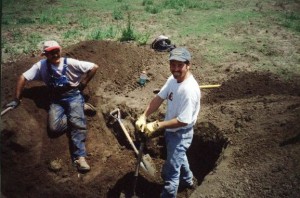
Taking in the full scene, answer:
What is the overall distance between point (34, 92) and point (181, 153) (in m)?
2.92

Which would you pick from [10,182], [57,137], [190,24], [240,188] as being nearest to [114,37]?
[190,24]

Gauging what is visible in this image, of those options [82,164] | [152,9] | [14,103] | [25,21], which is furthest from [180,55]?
[152,9]

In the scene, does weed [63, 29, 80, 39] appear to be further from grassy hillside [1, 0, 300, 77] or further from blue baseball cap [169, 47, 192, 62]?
blue baseball cap [169, 47, 192, 62]

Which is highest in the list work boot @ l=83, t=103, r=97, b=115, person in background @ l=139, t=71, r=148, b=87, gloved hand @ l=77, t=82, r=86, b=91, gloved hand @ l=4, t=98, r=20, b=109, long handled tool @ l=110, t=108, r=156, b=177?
gloved hand @ l=77, t=82, r=86, b=91

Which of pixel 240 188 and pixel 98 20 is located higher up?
pixel 98 20

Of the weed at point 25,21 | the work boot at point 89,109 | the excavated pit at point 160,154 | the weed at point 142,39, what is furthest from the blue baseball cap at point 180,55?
the weed at point 25,21

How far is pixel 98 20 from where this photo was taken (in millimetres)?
10680

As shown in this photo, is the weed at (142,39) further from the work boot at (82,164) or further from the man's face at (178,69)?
the man's face at (178,69)

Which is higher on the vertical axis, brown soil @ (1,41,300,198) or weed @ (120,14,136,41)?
weed @ (120,14,136,41)

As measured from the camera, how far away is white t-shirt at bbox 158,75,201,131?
3.67m

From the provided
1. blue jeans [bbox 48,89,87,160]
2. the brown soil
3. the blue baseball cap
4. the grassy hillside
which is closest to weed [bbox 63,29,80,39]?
the grassy hillside

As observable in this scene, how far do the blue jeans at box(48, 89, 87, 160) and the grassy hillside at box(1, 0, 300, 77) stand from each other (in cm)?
292

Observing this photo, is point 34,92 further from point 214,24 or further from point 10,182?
point 214,24

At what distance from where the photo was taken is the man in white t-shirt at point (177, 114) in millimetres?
3670
